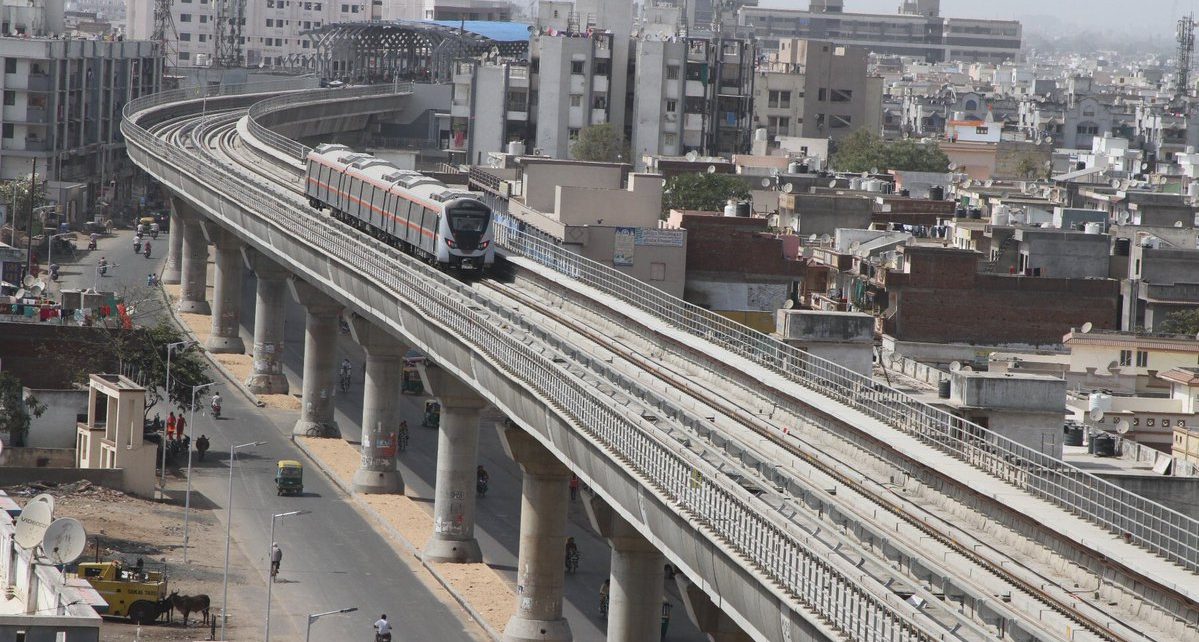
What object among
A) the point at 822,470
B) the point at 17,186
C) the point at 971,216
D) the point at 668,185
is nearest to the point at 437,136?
the point at 17,186

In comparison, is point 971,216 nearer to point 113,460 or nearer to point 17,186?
point 113,460

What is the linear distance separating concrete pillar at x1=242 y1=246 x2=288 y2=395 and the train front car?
79.7ft

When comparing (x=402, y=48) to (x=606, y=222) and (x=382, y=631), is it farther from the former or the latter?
(x=382, y=631)

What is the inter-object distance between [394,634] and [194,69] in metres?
151

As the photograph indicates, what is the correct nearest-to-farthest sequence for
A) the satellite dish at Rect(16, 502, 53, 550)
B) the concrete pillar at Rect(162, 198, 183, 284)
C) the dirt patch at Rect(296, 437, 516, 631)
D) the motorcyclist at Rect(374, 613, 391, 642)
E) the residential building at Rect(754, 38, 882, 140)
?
the satellite dish at Rect(16, 502, 53, 550) → the motorcyclist at Rect(374, 613, 391, 642) → the dirt patch at Rect(296, 437, 516, 631) → the concrete pillar at Rect(162, 198, 183, 284) → the residential building at Rect(754, 38, 882, 140)

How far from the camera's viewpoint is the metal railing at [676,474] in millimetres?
27092

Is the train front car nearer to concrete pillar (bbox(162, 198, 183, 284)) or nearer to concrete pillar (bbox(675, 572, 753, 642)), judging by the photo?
concrete pillar (bbox(675, 572, 753, 642))

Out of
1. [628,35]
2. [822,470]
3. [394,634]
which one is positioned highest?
[628,35]

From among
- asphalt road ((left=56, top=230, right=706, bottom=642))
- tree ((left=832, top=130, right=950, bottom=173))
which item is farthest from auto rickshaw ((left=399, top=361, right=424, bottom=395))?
tree ((left=832, top=130, right=950, bottom=173))

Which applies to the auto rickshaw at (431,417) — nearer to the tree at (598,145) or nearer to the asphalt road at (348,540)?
the asphalt road at (348,540)

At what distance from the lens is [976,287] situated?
78.8 metres

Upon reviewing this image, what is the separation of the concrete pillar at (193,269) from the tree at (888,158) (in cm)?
5255

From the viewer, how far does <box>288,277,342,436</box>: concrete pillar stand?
259 feet

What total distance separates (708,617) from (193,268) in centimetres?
7234
